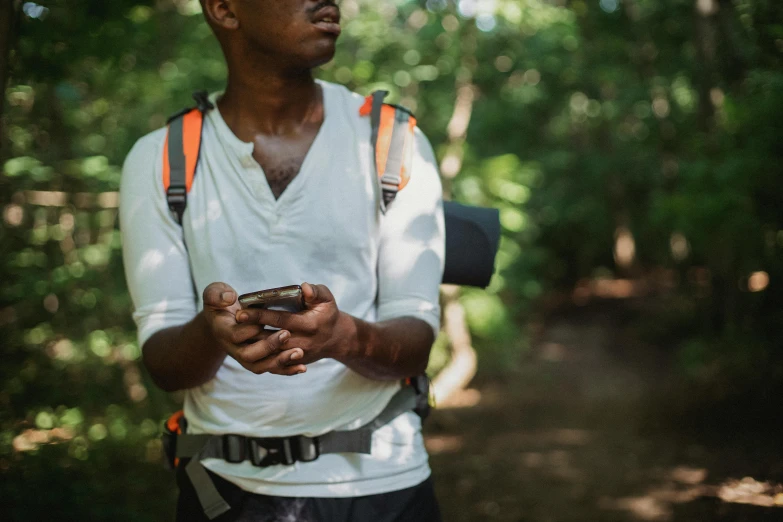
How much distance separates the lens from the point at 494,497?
24.8 feet

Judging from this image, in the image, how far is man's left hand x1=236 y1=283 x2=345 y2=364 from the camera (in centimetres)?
148

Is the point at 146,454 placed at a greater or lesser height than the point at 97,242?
lesser

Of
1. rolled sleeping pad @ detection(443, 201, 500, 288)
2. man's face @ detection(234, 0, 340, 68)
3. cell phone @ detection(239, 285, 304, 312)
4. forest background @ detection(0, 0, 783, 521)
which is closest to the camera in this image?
cell phone @ detection(239, 285, 304, 312)

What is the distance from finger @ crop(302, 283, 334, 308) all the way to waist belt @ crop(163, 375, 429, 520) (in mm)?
473

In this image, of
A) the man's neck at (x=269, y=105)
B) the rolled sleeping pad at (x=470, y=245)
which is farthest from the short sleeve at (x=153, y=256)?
the rolled sleeping pad at (x=470, y=245)

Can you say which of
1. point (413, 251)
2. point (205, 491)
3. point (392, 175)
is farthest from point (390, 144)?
point (205, 491)

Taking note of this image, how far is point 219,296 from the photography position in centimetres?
149

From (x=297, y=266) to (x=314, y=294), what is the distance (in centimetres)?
39

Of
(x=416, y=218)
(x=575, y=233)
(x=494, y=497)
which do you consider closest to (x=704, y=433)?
A: (x=494, y=497)

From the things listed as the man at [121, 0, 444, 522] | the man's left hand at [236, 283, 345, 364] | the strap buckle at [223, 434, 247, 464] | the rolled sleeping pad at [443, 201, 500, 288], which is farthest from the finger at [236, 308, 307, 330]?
the rolled sleeping pad at [443, 201, 500, 288]

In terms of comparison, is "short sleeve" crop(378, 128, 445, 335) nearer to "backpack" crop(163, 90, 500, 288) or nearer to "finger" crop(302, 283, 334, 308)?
"backpack" crop(163, 90, 500, 288)

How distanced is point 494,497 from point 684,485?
181 cm

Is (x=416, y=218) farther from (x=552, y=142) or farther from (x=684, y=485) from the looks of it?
(x=552, y=142)

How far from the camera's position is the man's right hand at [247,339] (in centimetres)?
148
